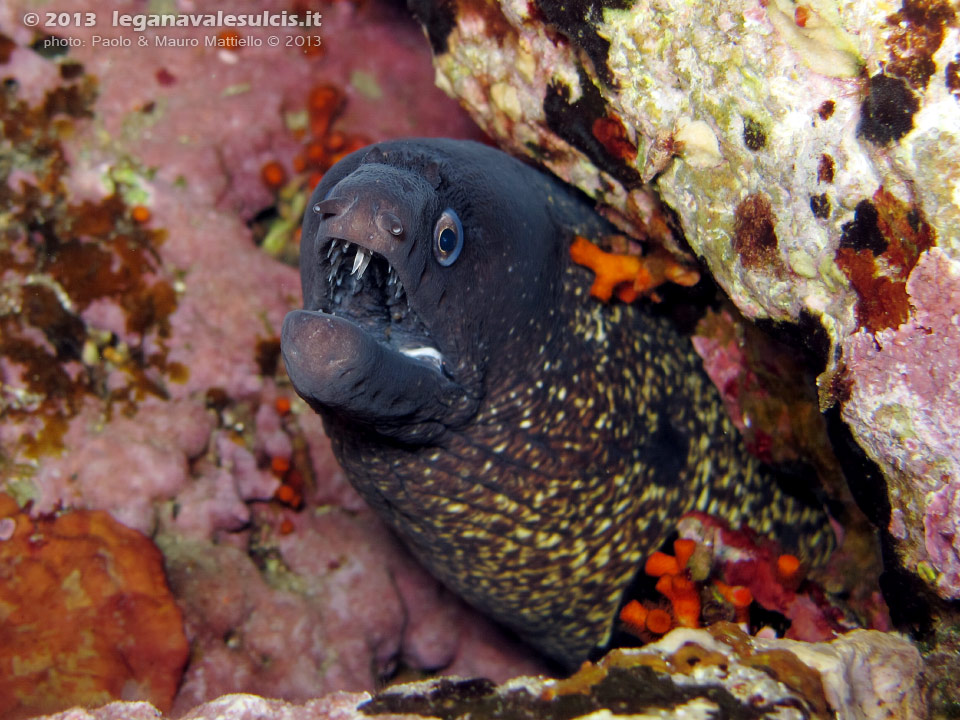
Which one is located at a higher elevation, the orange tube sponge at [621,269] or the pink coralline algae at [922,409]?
the orange tube sponge at [621,269]

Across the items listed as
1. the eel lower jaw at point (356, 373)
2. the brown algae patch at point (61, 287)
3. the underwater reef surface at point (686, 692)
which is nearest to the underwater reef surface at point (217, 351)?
the brown algae patch at point (61, 287)

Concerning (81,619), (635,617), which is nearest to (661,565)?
(635,617)

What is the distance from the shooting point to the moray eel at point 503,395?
218cm

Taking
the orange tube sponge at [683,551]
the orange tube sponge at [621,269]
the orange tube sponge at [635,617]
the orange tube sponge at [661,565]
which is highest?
the orange tube sponge at [621,269]

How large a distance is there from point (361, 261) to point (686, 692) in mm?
1747

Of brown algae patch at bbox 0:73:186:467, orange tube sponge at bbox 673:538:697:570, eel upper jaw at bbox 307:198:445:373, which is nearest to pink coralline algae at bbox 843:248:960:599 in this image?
orange tube sponge at bbox 673:538:697:570

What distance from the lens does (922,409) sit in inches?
73.2

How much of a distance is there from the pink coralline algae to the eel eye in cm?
131

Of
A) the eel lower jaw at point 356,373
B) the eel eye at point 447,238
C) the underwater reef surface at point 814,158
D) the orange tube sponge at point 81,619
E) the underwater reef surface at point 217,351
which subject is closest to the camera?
the underwater reef surface at point 814,158

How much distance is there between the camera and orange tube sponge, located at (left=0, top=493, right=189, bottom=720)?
9.29 ft

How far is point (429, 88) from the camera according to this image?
15.8 ft

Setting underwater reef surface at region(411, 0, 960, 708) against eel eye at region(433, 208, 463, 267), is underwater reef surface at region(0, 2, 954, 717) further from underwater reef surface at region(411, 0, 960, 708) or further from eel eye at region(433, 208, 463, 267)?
eel eye at region(433, 208, 463, 267)

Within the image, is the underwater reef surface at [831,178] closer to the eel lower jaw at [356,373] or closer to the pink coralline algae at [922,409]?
the pink coralline algae at [922,409]

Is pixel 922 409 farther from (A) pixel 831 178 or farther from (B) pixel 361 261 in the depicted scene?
(B) pixel 361 261
